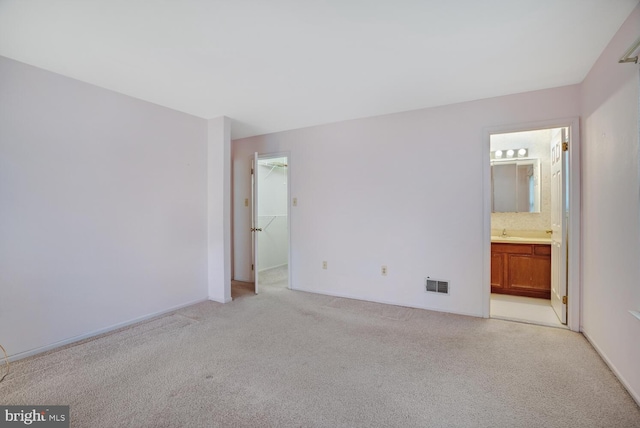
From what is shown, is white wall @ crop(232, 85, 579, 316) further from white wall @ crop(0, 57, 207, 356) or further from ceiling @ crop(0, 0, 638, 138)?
white wall @ crop(0, 57, 207, 356)

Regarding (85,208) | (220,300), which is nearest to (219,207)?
(220,300)

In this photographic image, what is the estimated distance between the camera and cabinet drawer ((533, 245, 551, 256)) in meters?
Result: 3.88

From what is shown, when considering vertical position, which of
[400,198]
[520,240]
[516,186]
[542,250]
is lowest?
[542,250]

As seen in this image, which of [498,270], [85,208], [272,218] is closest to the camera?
[85,208]

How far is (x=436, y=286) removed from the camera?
11.2 feet

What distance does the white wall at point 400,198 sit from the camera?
3.21 meters

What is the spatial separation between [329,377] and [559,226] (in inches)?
114

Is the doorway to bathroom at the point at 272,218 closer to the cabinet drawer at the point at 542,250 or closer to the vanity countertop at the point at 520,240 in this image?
the vanity countertop at the point at 520,240

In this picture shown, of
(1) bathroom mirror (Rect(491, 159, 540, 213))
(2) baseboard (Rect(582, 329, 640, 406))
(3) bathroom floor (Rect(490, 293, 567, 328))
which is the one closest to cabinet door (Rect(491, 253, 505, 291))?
(3) bathroom floor (Rect(490, 293, 567, 328))

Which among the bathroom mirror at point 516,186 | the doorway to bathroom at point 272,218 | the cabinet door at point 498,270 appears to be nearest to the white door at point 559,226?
the cabinet door at point 498,270

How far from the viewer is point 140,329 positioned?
2.95 meters

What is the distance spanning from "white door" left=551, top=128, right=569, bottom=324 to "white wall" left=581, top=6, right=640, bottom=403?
0.21m

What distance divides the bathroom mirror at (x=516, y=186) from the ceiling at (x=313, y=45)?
1870mm

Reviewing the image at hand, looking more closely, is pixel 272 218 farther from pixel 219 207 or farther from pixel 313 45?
pixel 313 45
